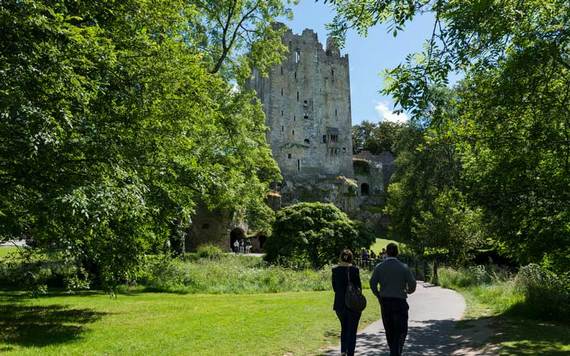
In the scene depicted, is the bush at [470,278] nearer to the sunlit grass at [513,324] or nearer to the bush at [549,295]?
the sunlit grass at [513,324]

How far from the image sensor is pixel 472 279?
2228cm

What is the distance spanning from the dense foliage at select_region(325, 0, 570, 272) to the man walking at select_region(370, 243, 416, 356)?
2696 mm

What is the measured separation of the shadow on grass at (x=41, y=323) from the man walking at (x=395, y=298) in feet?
19.8

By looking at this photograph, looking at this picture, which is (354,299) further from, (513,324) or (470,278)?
(470,278)

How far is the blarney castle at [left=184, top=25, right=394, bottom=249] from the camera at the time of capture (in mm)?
66562

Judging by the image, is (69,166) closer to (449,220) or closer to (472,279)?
(472,279)

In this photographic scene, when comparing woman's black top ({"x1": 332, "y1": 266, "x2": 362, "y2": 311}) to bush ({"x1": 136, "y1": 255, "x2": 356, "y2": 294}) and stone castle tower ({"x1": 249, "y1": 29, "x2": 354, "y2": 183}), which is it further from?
stone castle tower ({"x1": 249, "y1": 29, "x2": 354, "y2": 183})

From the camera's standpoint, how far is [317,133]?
72750 mm

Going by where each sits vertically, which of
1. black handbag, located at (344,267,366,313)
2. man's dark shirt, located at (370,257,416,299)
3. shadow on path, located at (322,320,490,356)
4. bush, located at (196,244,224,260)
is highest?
bush, located at (196,244,224,260)

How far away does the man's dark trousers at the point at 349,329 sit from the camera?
24.4ft

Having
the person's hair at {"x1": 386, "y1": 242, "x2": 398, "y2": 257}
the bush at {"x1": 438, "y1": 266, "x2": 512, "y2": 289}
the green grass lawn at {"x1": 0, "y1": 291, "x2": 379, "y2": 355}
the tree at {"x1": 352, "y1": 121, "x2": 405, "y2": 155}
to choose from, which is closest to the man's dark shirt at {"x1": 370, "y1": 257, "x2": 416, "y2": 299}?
the person's hair at {"x1": 386, "y1": 242, "x2": 398, "y2": 257}

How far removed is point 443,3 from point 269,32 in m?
15.9

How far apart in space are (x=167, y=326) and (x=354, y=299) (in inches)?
191

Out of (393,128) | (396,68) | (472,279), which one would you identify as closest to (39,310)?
(396,68)
